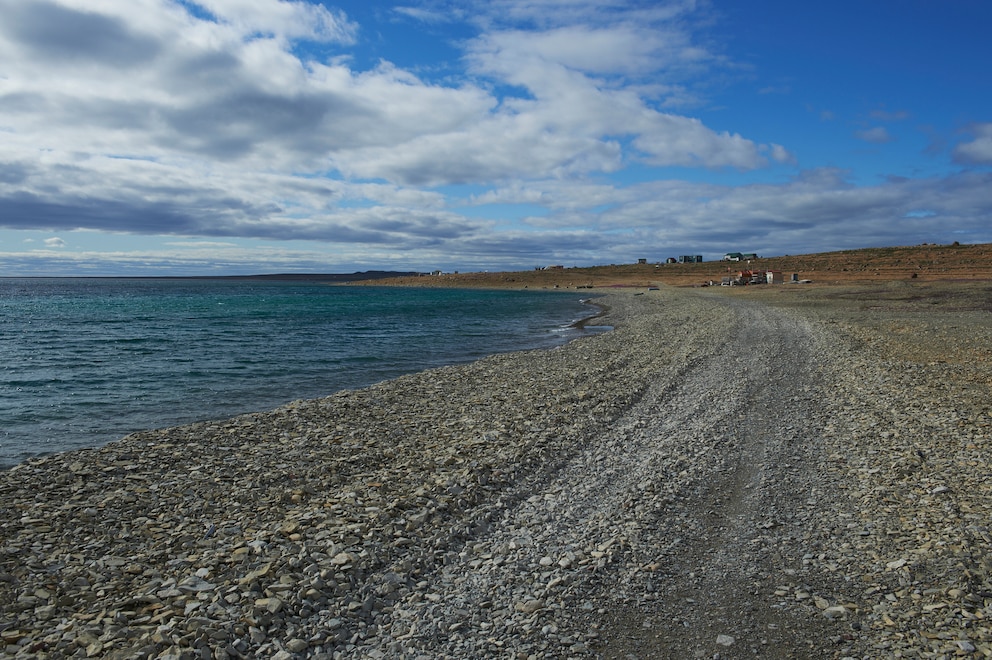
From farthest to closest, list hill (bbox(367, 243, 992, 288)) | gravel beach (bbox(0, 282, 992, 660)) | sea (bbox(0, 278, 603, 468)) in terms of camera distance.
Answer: hill (bbox(367, 243, 992, 288)) < sea (bbox(0, 278, 603, 468)) < gravel beach (bbox(0, 282, 992, 660))

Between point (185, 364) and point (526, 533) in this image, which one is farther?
point (185, 364)

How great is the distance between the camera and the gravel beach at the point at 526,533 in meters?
5.48

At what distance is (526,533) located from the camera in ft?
24.9

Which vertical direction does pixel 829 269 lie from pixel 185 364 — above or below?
above

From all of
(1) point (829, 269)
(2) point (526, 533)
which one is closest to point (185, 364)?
(2) point (526, 533)

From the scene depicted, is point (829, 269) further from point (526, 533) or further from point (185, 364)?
point (526, 533)

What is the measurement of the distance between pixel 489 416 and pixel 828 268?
125 metres

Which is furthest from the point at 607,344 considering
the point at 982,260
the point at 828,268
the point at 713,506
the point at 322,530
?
the point at 828,268

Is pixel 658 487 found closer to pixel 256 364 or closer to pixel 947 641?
pixel 947 641

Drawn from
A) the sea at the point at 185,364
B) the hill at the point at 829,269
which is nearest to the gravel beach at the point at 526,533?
the sea at the point at 185,364

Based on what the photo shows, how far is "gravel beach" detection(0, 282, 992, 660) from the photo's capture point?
5477 mm

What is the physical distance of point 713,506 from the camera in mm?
8281

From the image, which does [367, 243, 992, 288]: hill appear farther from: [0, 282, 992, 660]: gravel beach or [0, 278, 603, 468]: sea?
[0, 282, 992, 660]: gravel beach

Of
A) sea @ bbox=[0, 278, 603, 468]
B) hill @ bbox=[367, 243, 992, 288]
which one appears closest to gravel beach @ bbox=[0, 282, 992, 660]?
sea @ bbox=[0, 278, 603, 468]
